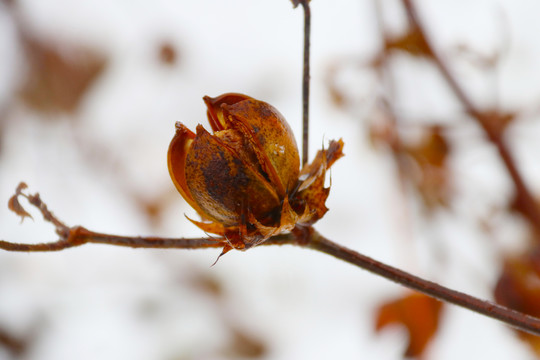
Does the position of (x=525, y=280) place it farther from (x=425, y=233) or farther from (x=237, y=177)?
(x=237, y=177)

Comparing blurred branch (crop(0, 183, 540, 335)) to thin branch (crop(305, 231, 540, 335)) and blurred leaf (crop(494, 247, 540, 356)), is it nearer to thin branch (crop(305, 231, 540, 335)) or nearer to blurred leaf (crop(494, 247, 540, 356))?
thin branch (crop(305, 231, 540, 335))

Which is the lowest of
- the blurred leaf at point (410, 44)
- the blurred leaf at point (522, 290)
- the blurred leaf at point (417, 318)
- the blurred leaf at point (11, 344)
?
the blurred leaf at point (11, 344)

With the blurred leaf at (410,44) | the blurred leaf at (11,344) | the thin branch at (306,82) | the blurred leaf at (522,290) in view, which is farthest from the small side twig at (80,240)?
the blurred leaf at (11,344)

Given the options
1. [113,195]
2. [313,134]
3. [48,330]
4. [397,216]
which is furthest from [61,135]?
[397,216]

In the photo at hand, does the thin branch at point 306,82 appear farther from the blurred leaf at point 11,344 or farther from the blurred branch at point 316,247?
the blurred leaf at point 11,344

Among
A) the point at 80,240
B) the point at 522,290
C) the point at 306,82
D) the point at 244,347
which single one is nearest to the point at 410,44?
the point at 522,290
